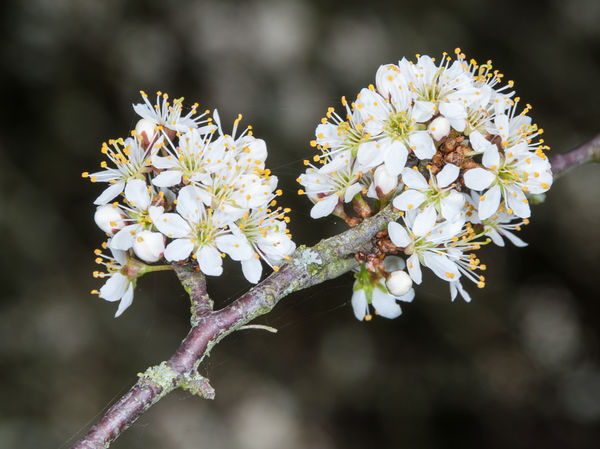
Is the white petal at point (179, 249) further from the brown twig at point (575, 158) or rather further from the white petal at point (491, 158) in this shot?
the brown twig at point (575, 158)

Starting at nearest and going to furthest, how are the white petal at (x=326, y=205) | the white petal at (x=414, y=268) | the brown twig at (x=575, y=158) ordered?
the white petal at (x=414, y=268) → the white petal at (x=326, y=205) → the brown twig at (x=575, y=158)

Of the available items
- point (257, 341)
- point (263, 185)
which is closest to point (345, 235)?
point (263, 185)

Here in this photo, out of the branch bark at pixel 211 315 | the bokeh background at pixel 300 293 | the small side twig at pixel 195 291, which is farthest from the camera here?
the bokeh background at pixel 300 293

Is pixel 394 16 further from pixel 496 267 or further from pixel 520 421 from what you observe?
pixel 520 421

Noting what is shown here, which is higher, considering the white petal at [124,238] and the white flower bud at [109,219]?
the white flower bud at [109,219]

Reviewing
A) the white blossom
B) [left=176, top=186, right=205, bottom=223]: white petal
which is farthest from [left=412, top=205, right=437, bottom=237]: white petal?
A: [left=176, top=186, right=205, bottom=223]: white petal

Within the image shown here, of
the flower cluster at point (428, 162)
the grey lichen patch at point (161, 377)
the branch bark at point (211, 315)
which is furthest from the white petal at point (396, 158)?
the grey lichen patch at point (161, 377)

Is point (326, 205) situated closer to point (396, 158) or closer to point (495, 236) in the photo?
point (396, 158)
